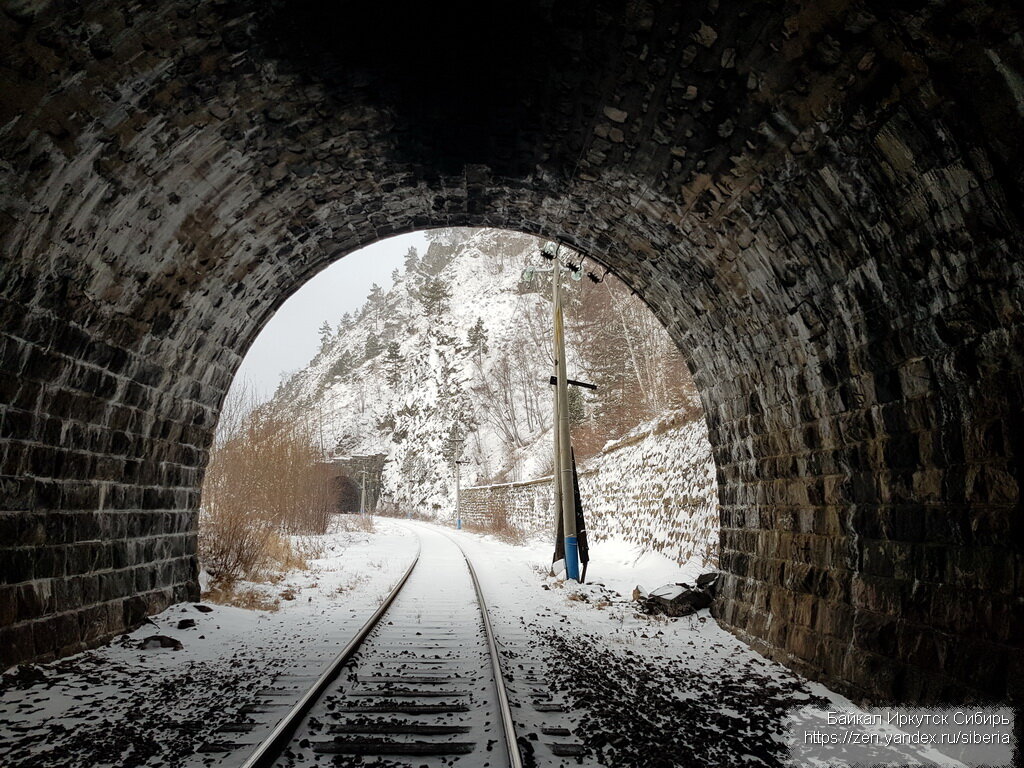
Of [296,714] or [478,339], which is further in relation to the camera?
[478,339]

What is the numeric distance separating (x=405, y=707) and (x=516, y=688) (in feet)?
3.28

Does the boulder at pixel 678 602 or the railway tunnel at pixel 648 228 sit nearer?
the railway tunnel at pixel 648 228

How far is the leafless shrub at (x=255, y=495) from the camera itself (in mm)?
10875

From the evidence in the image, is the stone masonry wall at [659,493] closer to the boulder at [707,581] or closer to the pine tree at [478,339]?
the boulder at [707,581]

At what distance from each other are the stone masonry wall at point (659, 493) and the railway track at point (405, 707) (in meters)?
4.79

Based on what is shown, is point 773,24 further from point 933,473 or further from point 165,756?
point 165,756

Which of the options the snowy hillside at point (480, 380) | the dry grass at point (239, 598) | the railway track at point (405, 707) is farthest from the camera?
the snowy hillside at point (480, 380)

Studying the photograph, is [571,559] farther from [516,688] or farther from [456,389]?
[456,389]

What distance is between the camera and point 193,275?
6.62 m

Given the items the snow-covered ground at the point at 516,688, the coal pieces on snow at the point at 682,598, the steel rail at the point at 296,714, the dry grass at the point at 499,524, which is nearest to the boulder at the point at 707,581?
the coal pieces on snow at the point at 682,598

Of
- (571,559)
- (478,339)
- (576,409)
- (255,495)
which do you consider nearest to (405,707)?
(571,559)

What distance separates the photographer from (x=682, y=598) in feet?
27.4

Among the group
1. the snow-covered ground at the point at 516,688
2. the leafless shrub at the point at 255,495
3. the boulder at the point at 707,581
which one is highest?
the leafless shrub at the point at 255,495

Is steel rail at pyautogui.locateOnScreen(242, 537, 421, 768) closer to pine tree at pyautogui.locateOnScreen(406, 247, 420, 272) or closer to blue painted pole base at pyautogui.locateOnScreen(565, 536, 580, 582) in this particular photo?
blue painted pole base at pyautogui.locateOnScreen(565, 536, 580, 582)
